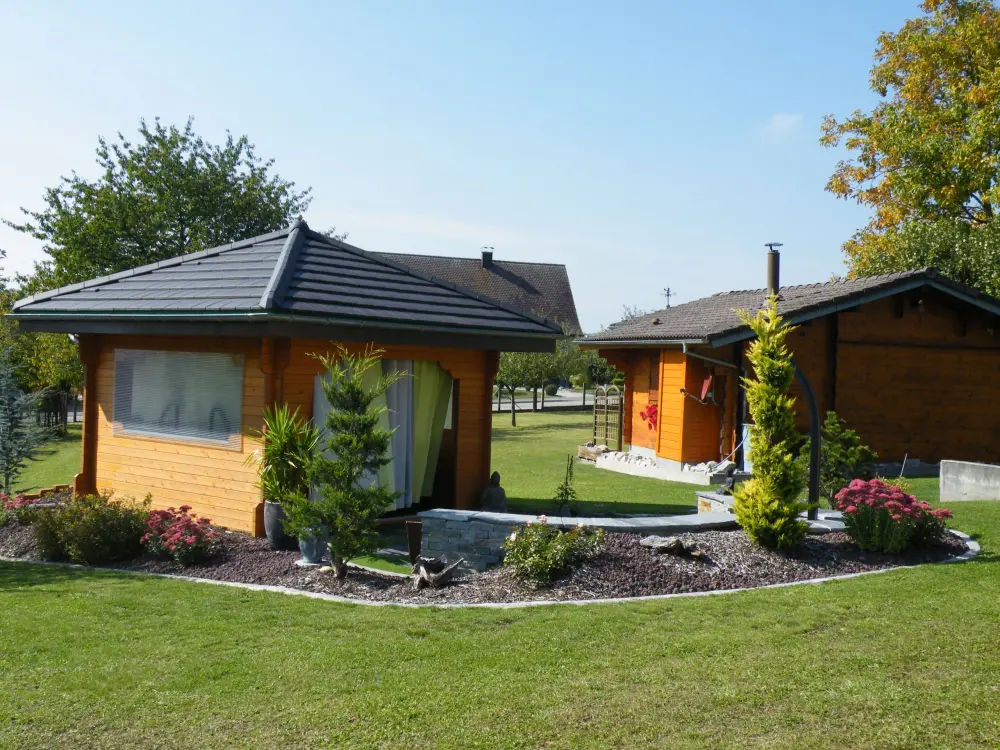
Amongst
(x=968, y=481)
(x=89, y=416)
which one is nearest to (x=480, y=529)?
(x=89, y=416)

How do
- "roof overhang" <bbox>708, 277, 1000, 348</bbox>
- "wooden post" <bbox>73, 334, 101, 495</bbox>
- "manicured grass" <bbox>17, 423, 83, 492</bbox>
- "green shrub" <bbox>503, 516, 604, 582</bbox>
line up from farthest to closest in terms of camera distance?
"roof overhang" <bbox>708, 277, 1000, 348</bbox>, "manicured grass" <bbox>17, 423, 83, 492</bbox>, "wooden post" <bbox>73, 334, 101, 495</bbox>, "green shrub" <bbox>503, 516, 604, 582</bbox>

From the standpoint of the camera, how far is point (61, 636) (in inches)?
263

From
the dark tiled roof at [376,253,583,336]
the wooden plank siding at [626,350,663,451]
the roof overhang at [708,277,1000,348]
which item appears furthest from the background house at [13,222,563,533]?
the dark tiled roof at [376,253,583,336]

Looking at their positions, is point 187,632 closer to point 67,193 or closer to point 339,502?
point 339,502

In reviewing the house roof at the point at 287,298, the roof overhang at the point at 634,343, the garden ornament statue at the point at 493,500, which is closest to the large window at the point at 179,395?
the house roof at the point at 287,298

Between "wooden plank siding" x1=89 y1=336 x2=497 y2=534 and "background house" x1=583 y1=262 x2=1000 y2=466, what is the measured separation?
24.4ft

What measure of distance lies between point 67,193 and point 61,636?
27.2 meters

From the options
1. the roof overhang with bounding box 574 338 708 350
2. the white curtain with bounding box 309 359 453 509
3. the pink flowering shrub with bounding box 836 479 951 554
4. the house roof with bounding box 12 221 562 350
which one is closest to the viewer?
the pink flowering shrub with bounding box 836 479 951 554

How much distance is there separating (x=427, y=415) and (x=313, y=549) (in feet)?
11.6

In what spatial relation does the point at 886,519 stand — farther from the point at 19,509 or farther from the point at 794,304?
the point at 19,509

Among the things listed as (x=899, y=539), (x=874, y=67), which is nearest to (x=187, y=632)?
(x=899, y=539)

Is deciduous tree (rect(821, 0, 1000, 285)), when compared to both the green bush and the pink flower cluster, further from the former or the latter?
the green bush

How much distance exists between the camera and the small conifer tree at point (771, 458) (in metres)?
9.00

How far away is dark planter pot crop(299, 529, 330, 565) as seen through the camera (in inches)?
363
